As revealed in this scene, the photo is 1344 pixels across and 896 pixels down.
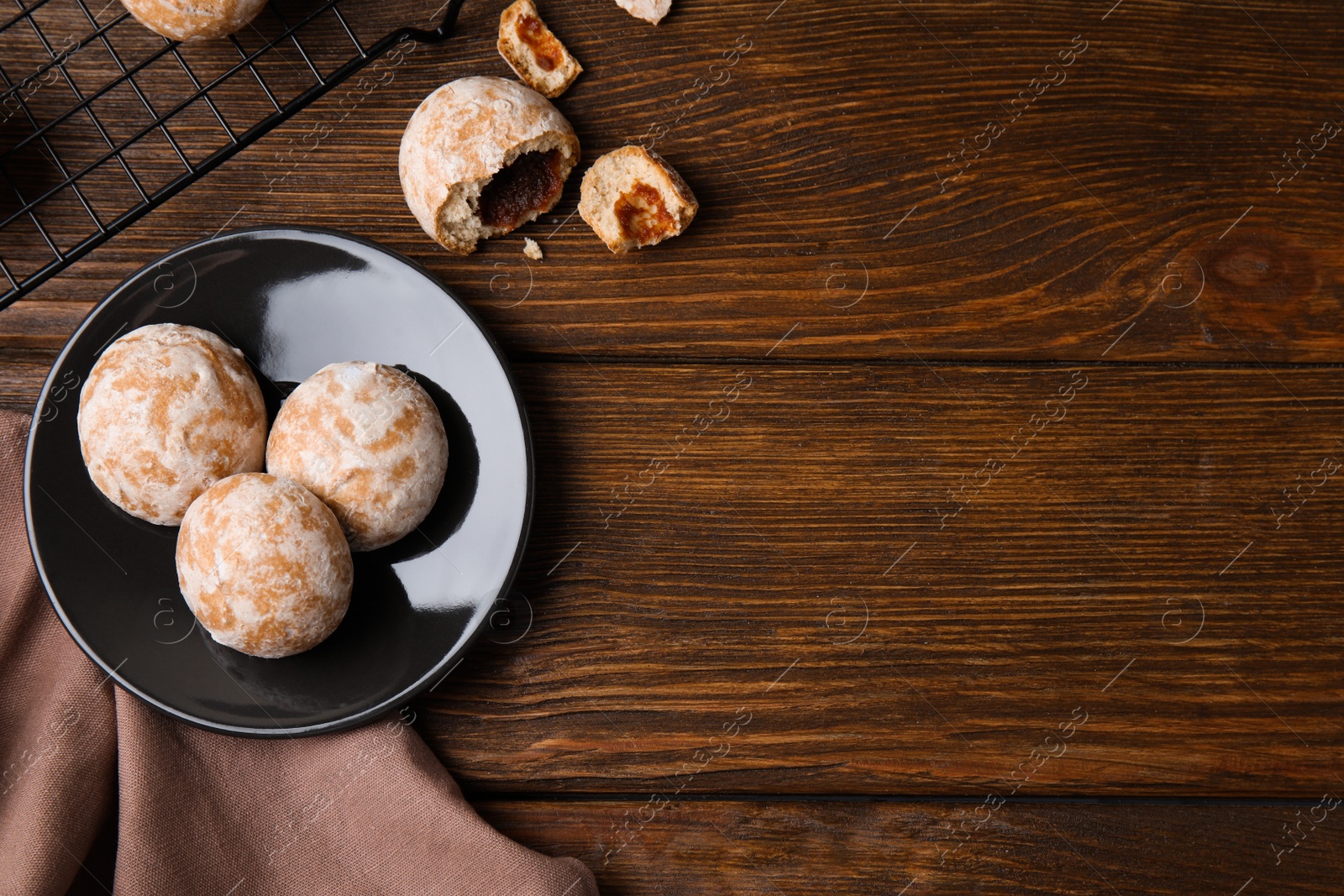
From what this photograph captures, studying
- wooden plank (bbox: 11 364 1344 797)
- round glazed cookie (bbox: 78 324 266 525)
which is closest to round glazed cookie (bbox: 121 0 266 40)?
round glazed cookie (bbox: 78 324 266 525)

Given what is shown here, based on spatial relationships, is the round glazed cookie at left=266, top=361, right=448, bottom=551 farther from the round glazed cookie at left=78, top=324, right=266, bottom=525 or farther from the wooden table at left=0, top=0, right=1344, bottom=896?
the wooden table at left=0, top=0, right=1344, bottom=896

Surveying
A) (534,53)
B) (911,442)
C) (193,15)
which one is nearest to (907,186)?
(911,442)

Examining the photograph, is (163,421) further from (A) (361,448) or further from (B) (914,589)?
(B) (914,589)

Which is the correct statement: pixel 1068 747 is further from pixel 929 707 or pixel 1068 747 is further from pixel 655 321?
pixel 655 321

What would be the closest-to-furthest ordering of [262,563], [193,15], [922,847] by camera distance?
[262,563] < [193,15] < [922,847]

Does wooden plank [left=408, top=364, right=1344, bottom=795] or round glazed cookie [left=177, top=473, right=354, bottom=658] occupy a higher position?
round glazed cookie [left=177, top=473, right=354, bottom=658]

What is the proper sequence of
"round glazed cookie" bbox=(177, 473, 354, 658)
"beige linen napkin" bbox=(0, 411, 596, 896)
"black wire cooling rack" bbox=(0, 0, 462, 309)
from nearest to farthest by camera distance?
"round glazed cookie" bbox=(177, 473, 354, 658), "beige linen napkin" bbox=(0, 411, 596, 896), "black wire cooling rack" bbox=(0, 0, 462, 309)
